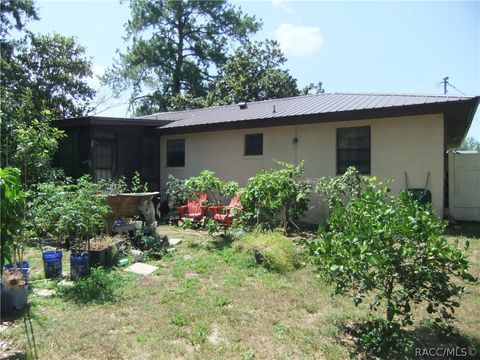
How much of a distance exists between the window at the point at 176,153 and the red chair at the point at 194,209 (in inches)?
127

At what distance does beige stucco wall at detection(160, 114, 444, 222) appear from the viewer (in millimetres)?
8305

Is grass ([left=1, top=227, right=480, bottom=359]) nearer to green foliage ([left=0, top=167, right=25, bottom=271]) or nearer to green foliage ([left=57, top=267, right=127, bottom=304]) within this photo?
green foliage ([left=57, top=267, right=127, bottom=304])

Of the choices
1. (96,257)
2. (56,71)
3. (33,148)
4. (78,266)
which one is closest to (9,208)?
(78,266)

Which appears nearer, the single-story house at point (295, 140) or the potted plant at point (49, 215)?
the potted plant at point (49, 215)

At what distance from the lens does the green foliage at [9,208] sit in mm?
2639

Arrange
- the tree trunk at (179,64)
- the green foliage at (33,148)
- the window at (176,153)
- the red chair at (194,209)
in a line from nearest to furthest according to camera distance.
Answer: the green foliage at (33,148), the red chair at (194,209), the window at (176,153), the tree trunk at (179,64)

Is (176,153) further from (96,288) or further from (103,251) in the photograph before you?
(96,288)

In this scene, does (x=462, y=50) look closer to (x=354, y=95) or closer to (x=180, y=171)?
(x=354, y=95)

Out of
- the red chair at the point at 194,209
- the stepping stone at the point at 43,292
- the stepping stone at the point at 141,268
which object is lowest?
the stepping stone at the point at 43,292

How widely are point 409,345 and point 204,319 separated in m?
1.83

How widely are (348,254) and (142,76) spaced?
2759 cm

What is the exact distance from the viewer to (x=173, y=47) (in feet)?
92.4

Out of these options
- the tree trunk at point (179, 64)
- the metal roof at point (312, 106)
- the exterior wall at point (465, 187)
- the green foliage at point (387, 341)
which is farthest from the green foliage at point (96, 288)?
the tree trunk at point (179, 64)

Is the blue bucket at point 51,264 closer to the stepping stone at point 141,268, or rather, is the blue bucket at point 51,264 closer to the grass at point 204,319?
the grass at point 204,319
